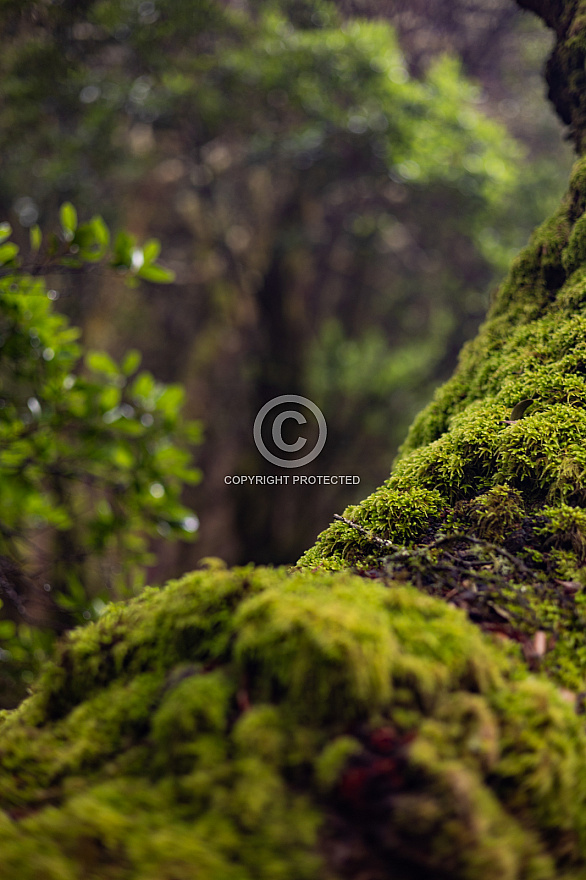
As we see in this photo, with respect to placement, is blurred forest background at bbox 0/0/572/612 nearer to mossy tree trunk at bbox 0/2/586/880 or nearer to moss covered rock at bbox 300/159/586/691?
moss covered rock at bbox 300/159/586/691

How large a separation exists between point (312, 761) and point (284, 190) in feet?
32.2

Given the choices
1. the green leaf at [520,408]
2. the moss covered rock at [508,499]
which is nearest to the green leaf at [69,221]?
the moss covered rock at [508,499]

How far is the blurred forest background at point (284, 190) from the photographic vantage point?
652 centimetres

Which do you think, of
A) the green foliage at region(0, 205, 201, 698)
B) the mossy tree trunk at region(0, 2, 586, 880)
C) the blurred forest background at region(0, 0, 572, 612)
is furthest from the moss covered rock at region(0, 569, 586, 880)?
the blurred forest background at region(0, 0, 572, 612)

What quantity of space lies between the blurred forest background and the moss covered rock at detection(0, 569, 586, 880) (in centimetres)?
534

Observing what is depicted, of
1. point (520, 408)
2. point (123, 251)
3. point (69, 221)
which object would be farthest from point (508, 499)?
point (69, 221)

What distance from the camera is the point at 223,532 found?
9.23m

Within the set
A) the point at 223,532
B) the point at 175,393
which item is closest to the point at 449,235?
the point at 223,532

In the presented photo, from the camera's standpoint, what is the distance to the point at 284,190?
9.59 meters

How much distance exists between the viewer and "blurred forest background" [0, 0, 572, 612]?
6.52 meters

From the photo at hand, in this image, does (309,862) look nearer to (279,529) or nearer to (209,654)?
(209,654)

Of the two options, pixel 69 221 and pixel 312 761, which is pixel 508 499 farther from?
pixel 69 221

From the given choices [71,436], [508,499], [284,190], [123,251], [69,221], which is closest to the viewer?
[508,499]

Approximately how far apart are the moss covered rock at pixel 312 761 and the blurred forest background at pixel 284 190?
5336mm
